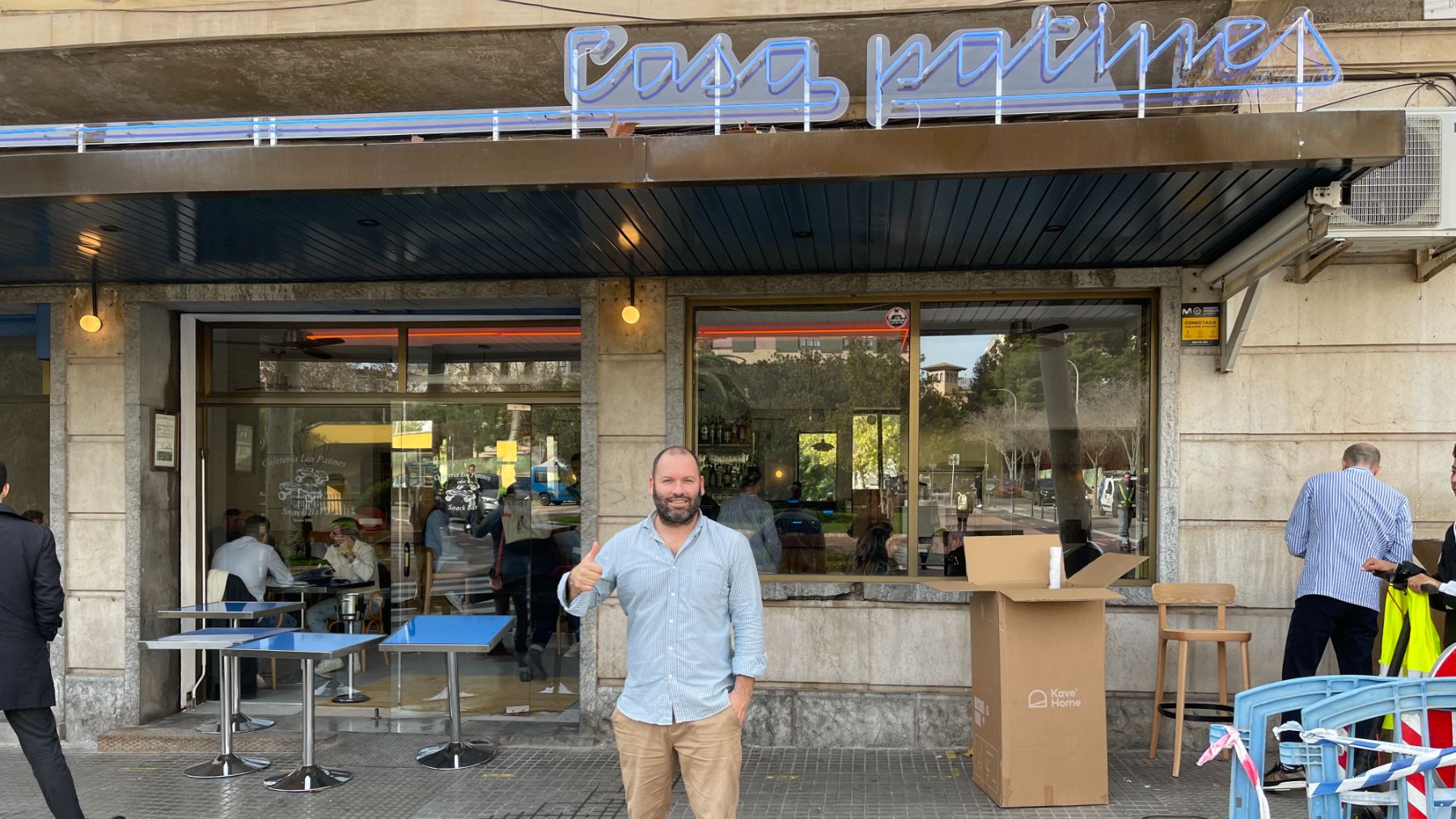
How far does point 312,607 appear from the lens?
8453mm

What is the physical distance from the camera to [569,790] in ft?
19.0

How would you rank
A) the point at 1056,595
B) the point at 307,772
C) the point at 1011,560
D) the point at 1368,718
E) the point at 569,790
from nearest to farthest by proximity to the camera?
the point at 1368,718 → the point at 1056,595 → the point at 1011,560 → the point at 569,790 → the point at 307,772

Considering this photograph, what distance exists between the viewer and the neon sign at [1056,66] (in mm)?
4578

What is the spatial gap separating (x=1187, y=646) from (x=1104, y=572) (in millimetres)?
1060

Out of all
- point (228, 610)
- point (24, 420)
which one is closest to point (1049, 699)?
point (228, 610)

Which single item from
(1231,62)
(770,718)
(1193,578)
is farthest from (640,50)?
(1193,578)

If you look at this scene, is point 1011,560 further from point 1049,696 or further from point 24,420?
point 24,420

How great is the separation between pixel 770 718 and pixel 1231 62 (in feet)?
15.0

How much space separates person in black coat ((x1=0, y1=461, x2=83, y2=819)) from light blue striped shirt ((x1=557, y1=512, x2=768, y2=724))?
2.87 metres

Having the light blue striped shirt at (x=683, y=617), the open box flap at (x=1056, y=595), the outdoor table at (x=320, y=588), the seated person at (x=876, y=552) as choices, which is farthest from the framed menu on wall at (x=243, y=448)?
the open box flap at (x=1056, y=595)

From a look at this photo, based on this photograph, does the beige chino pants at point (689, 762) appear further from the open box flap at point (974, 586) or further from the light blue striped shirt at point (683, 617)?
the open box flap at point (974, 586)

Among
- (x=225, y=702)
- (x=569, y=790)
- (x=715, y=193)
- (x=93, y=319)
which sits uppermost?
(x=715, y=193)

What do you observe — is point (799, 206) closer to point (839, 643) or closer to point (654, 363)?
point (654, 363)

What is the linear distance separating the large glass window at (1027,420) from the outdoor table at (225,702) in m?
4.33
